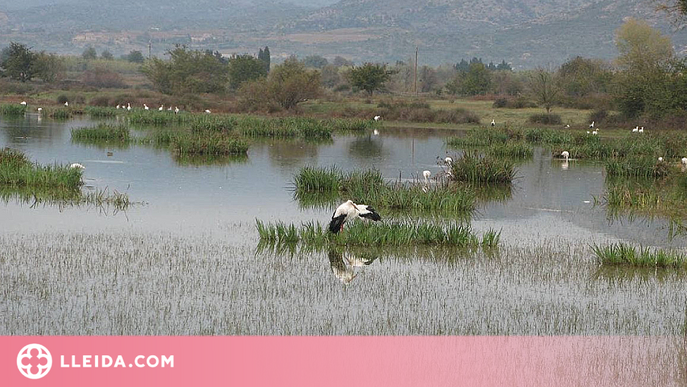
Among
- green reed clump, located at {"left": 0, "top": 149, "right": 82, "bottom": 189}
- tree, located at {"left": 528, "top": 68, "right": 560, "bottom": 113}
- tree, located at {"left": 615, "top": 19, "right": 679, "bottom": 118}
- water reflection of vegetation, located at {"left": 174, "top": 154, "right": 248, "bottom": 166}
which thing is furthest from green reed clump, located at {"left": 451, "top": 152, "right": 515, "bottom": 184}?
tree, located at {"left": 528, "top": 68, "right": 560, "bottom": 113}

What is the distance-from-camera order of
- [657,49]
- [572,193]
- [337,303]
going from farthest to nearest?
[657,49]
[572,193]
[337,303]

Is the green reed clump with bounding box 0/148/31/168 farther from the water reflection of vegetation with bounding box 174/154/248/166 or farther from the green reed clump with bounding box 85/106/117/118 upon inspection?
the green reed clump with bounding box 85/106/117/118

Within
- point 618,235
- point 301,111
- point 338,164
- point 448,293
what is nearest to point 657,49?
point 301,111

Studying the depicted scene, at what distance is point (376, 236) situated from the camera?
17766mm

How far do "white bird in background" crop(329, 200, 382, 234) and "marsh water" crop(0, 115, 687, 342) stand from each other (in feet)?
2.23

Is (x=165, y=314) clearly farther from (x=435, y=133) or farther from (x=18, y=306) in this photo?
(x=435, y=133)

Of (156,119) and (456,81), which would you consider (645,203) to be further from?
(456,81)

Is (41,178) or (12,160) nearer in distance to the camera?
(41,178)

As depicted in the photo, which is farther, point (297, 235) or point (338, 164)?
point (338, 164)

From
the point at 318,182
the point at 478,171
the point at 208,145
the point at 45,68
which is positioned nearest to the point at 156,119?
the point at 208,145

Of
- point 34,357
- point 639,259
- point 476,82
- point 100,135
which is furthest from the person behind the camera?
point 476,82

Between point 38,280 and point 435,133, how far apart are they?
136 ft

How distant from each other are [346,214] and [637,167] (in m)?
17.6

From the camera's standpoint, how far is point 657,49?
92.6 metres
